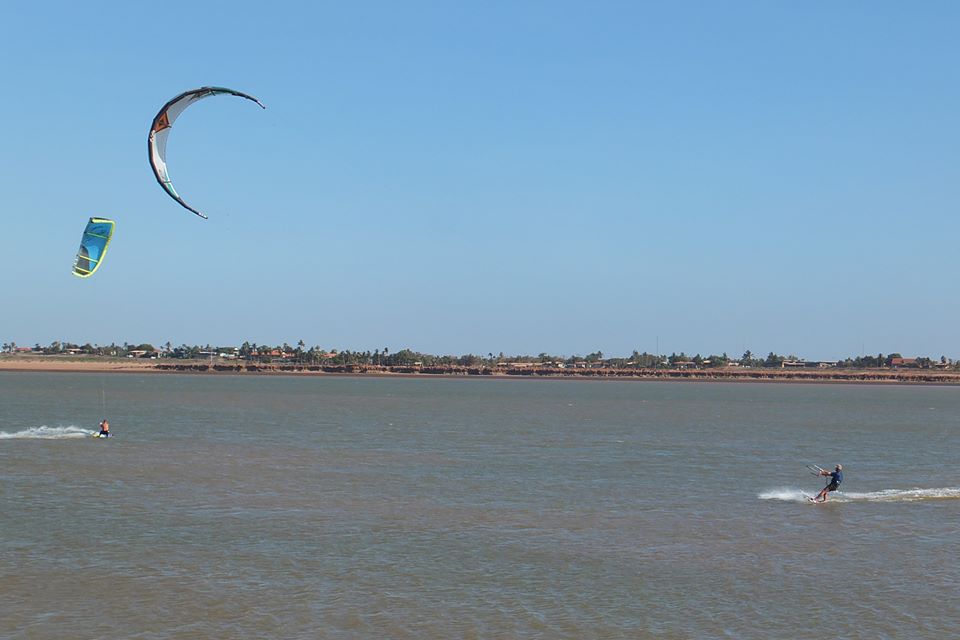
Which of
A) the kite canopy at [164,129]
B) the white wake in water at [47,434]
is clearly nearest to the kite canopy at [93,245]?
the kite canopy at [164,129]

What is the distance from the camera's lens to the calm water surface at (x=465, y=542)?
16.6 m

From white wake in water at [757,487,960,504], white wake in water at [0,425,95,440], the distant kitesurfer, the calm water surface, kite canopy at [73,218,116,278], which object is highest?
kite canopy at [73,218,116,278]

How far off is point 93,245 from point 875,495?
27.6 metres

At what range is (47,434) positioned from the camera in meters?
48.7

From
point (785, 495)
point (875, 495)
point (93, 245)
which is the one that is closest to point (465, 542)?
point (785, 495)

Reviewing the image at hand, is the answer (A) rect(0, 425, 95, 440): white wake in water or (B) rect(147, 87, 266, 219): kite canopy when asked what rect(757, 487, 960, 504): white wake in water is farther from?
(A) rect(0, 425, 95, 440): white wake in water

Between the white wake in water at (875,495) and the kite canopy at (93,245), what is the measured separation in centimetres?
2353

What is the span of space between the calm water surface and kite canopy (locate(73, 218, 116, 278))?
6.99 meters

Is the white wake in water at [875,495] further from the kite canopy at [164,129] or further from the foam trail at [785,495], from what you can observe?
the kite canopy at [164,129]

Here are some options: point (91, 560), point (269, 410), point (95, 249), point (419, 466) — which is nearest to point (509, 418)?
point (269, 410)

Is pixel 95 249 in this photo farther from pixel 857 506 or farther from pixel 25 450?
pixel 857 506

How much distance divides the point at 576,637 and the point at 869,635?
4.71 meters

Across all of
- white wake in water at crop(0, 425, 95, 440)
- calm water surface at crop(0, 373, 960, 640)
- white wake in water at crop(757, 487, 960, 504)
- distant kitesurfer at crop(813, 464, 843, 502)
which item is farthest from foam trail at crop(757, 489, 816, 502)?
white wake in water at crop(0, 425, 95, 440)

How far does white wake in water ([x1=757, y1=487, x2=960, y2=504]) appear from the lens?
30370 mm
